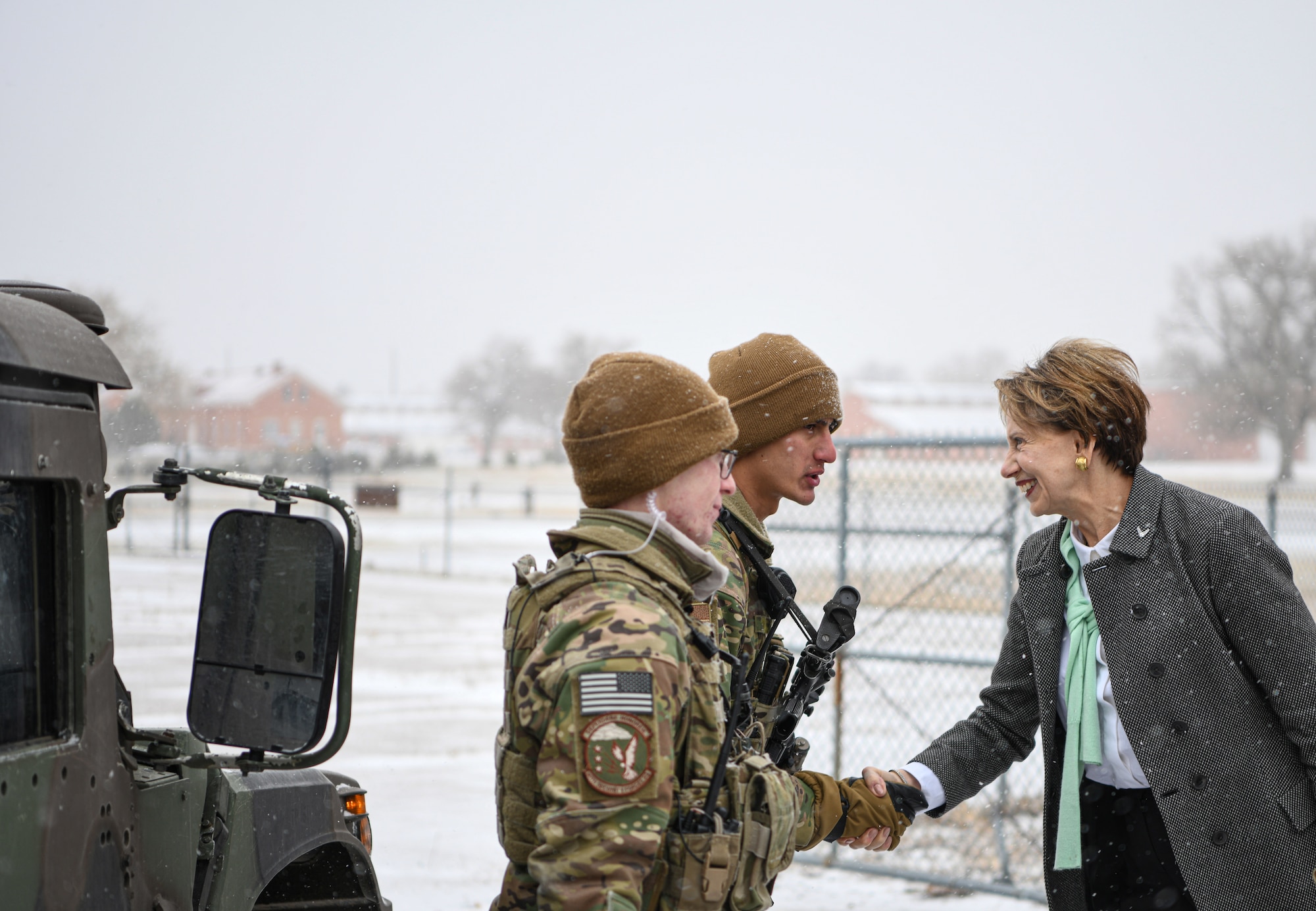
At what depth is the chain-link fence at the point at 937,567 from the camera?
20.5 ft

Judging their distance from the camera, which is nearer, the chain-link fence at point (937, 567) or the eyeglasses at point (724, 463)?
the eyeglasses at point (724, 463)

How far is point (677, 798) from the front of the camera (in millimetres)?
1901

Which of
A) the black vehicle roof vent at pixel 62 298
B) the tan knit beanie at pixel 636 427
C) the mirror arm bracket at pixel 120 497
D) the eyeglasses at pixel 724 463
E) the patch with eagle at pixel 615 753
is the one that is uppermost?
the black vehicle roof vent at pixel 62 298

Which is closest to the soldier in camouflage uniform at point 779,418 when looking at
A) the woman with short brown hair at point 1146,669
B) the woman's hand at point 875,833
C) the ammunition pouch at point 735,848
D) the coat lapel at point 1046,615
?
the woman with short brown hair at point 1146,669

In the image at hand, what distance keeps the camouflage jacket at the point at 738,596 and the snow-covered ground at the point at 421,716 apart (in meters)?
3.34

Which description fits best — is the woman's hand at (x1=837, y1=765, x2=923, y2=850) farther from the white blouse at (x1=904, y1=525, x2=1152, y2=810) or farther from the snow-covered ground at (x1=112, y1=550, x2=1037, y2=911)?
the snow-covered ground at (x1=112, y1=550, x2=1037, y2=911)

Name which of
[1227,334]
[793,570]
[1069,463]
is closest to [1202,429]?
[1227,334]

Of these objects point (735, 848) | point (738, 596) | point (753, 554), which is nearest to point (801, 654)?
point (753, 554)

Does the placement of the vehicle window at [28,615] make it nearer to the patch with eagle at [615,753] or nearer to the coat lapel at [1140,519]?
the patch with eagle at [615,753]

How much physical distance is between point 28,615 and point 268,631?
36 cm

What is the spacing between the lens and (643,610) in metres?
1.83

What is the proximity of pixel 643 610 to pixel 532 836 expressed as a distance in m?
0.41

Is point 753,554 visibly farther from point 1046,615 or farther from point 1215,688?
point 1215,688

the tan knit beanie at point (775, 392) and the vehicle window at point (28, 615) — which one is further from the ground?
the tan knit beanie at point (775, 392)
